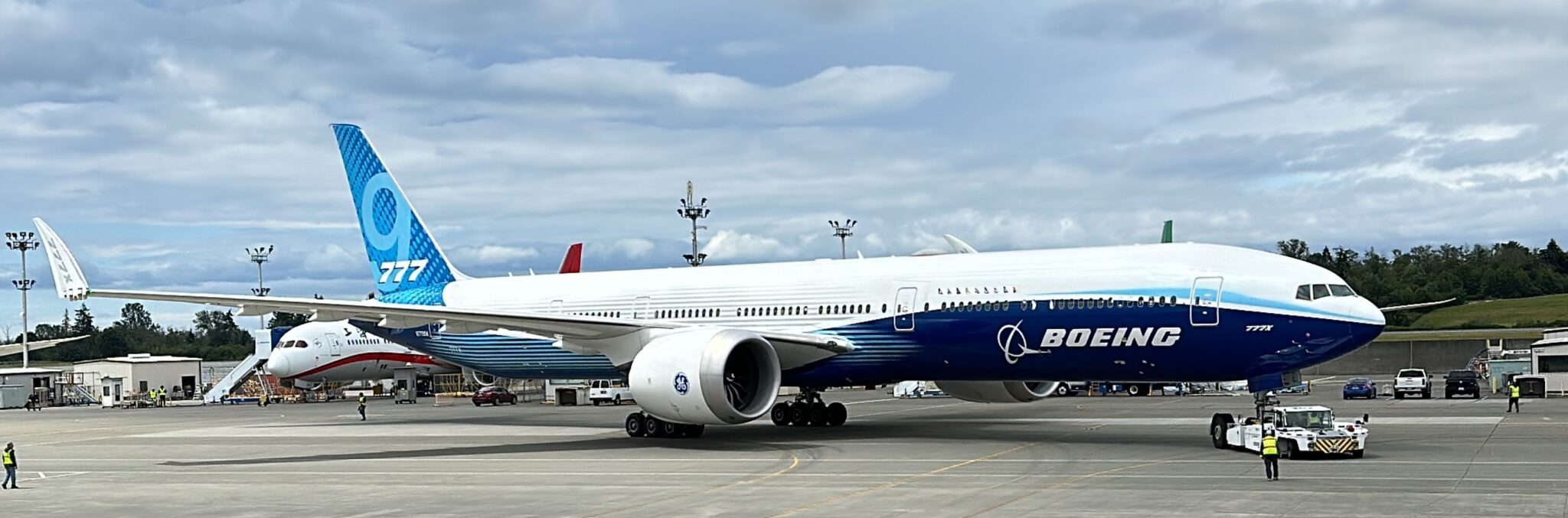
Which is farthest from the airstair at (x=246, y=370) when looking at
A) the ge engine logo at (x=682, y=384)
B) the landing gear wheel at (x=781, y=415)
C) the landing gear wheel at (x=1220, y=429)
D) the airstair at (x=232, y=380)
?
→ the landing gear wheel at (x=1220, y=429)

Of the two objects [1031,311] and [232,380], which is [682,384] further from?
[232,380]

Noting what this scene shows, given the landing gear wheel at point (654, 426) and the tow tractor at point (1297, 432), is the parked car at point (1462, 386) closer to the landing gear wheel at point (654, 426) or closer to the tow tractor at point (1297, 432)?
the tow tractor at point (1297, 432)

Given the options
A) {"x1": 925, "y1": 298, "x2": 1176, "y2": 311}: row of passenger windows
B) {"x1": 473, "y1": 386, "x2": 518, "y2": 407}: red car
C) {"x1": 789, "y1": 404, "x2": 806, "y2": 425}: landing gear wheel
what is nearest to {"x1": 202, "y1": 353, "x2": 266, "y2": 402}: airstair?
{"x1": 473, "y1": 386, "x2": 518, "y2": 407}: red car

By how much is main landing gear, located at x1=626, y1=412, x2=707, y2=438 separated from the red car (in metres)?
26.7

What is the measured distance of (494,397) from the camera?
59.7m

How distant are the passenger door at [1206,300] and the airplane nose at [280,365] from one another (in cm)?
4705

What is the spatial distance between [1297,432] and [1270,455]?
15.1 feet

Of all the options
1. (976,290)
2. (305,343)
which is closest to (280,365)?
(305,343)

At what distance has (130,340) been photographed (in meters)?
149

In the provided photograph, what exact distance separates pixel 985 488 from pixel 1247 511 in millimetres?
4442

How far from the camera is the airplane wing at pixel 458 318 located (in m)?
31.0

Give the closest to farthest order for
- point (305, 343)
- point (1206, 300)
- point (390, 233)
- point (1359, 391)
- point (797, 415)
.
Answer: point (1206, 300) < point (797, 415) < point (390, 233) < point (1359, 391) < point (305, 343)

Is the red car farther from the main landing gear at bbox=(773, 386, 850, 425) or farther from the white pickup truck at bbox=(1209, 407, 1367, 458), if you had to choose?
the white pickup truck at bbox=(1209, 407, 1367, 458)

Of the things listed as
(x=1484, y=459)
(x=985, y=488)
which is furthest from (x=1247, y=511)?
(x=1484, y=459)
